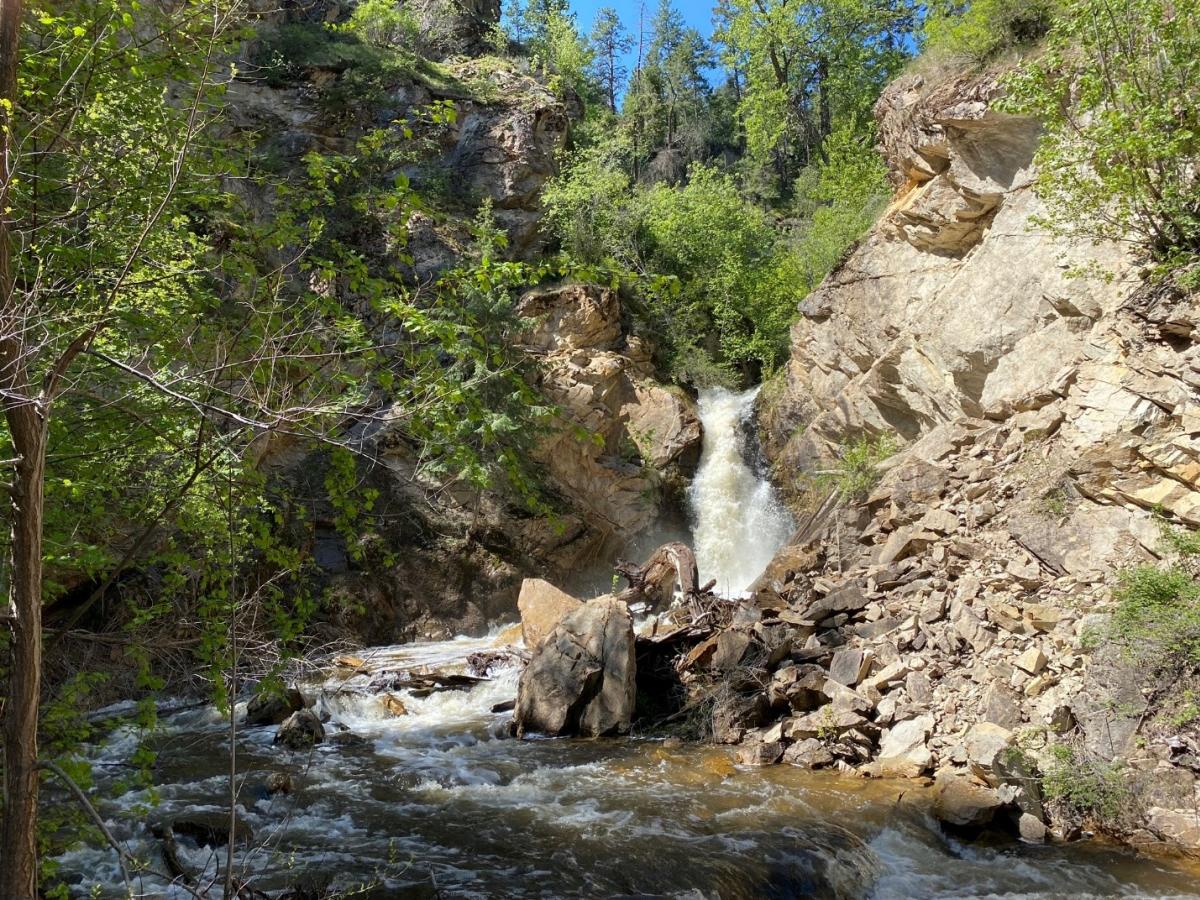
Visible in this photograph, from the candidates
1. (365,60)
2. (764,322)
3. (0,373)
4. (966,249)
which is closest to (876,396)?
(966,249)

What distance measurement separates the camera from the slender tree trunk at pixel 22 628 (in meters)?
2.79

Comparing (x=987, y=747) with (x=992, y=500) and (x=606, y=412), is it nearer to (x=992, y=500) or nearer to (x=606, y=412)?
(x=992, y=500)

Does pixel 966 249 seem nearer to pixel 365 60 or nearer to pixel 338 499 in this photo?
pixel 338 499

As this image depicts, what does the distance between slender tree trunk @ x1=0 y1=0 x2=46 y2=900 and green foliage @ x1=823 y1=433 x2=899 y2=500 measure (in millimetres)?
12904

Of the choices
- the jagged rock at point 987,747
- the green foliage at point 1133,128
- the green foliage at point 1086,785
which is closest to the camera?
the green foliage at point 1086,785

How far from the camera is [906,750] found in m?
8.60

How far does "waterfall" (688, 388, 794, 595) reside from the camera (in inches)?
779

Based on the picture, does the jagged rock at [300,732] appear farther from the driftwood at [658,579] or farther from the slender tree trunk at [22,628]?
the slender tree trunk at [22,628]

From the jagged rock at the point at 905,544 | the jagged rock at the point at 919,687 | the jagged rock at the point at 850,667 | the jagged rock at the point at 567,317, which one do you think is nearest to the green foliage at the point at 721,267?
the jagged rock at the point at 567,317

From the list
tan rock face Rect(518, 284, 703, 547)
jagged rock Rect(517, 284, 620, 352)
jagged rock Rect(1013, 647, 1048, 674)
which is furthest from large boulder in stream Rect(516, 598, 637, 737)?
jagged rock Rect(517, 284, 620, 352)

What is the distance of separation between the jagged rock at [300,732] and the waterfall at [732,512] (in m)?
10.0

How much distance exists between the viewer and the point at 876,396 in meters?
17.2

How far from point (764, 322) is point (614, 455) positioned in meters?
7.22

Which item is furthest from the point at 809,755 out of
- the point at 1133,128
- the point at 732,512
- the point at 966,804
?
the point at 732,512
